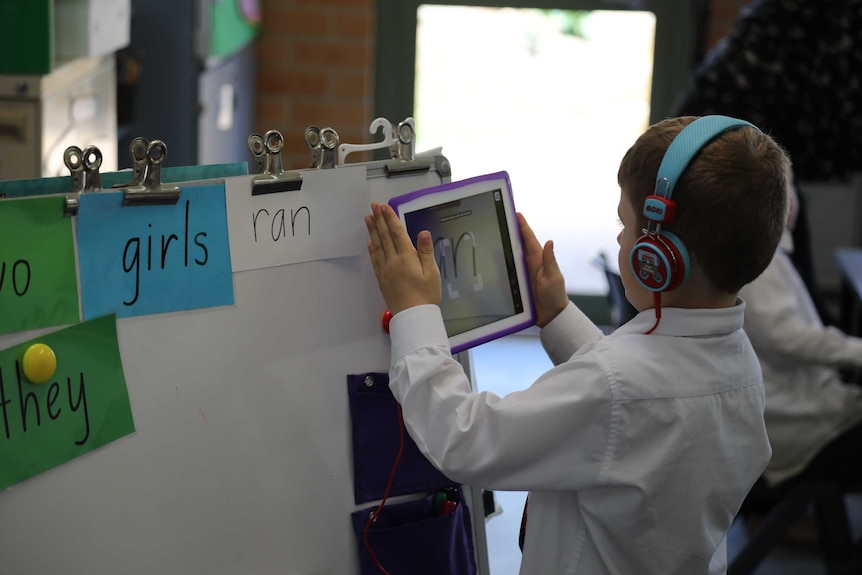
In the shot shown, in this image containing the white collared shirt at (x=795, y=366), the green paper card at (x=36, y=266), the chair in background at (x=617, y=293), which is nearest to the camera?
the green paper card at (x=36, y=266)

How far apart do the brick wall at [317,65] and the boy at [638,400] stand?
209 centimetres

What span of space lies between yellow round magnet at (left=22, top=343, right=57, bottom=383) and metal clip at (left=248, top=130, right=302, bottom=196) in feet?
0.82

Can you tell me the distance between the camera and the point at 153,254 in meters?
0.96

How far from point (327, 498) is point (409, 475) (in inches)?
4.0

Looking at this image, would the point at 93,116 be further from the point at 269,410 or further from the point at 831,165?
the point at 831,165

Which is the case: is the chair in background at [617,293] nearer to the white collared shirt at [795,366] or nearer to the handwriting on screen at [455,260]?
the white collared shirt at [795,366]

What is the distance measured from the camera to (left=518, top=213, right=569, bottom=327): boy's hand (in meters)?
1.17

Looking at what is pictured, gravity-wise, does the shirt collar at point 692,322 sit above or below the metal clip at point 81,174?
below

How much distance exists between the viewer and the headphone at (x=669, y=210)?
37.0 inches

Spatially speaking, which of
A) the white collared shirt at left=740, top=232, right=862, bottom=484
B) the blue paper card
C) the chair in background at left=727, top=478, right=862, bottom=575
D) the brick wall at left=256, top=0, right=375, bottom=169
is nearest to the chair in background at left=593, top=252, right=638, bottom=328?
the white collared shirt at left=740, top=232, right=862, bottom=484

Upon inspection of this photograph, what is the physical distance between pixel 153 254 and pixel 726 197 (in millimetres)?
542

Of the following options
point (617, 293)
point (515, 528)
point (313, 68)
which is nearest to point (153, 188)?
point (617, 293)

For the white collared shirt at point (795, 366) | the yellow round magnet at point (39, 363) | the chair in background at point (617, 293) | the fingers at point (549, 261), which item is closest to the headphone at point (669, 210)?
the fingers at point (549, 261)

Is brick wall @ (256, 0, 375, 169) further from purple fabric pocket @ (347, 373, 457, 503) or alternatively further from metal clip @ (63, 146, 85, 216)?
metal clip @ (63, 146, 85, 216)
